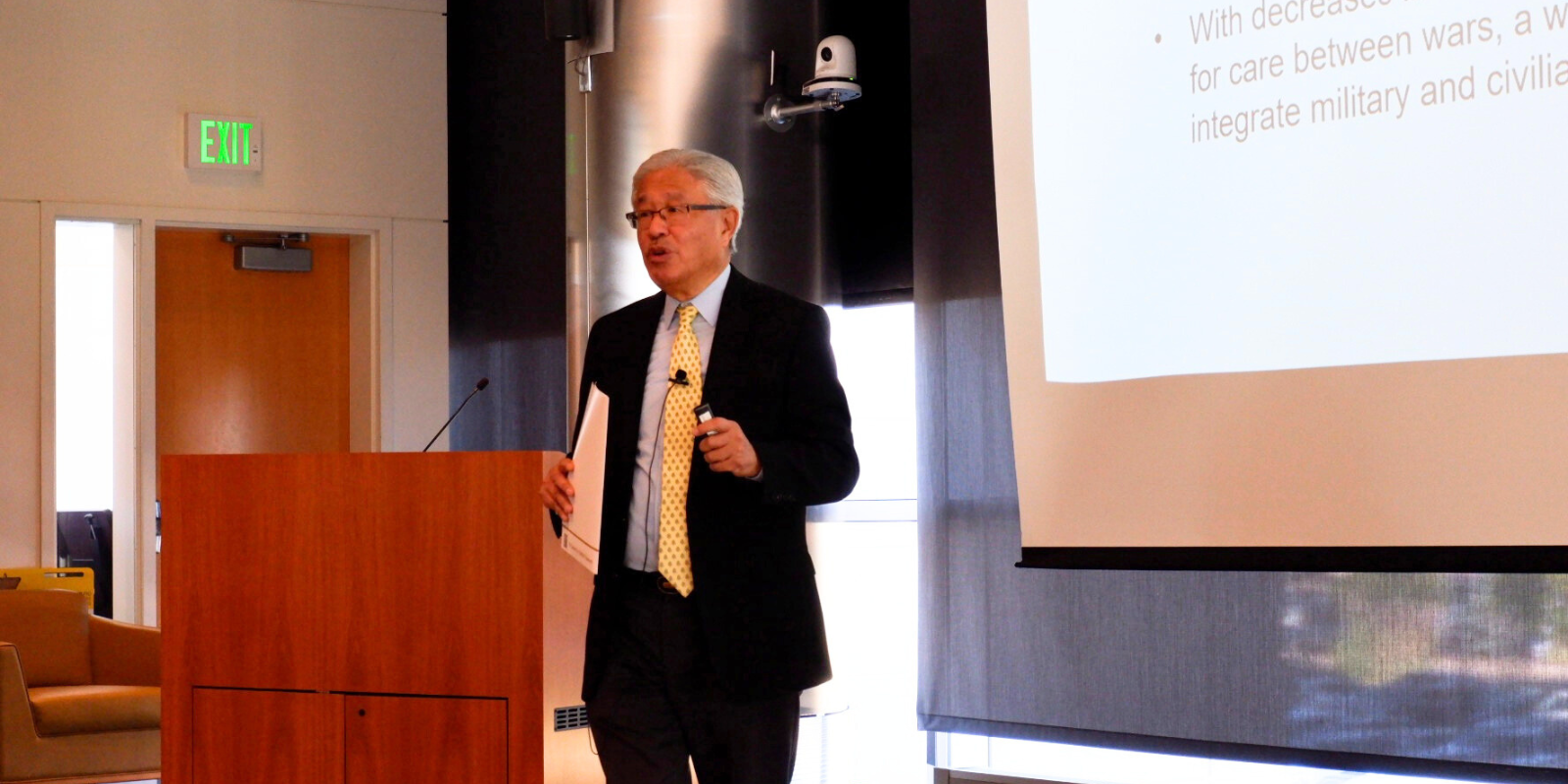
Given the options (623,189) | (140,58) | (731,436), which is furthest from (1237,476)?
(140,58)

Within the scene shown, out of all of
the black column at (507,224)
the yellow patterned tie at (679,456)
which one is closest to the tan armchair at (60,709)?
the black column at (507,224)

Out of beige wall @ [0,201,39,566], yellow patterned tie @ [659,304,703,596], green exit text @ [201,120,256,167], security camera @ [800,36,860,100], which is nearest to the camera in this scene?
yellow patterned tie @ [659,304,703,596]

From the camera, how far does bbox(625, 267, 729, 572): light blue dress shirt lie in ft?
7.20

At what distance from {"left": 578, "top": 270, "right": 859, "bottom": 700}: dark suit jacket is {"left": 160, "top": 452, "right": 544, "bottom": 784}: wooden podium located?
918mm

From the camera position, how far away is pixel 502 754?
3068 millimetres

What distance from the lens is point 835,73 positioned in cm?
436

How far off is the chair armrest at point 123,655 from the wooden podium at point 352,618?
6.25ft

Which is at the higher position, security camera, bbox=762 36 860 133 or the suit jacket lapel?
security camera, bbox=762 36 860 133

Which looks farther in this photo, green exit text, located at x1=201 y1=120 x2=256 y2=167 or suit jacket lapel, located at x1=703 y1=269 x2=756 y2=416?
green exit text, located at x1=201 y1=120 x2=256 y2=167

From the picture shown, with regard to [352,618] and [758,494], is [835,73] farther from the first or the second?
[758,494]

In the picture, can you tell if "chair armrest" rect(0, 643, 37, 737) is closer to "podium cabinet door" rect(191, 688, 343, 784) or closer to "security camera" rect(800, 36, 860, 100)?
"podium cabinet door" rect(191, 688, 343, 784)

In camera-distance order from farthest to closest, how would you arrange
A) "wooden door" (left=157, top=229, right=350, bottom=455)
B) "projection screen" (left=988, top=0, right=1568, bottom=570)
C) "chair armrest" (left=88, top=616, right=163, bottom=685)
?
1. "wooden door" (left=157, top=229, right=350, bottom=455)
2. "chair armrest" (left=88, top=616, right=163, bottom=685)
3. "projection screen" (left=988, top=0, right=1568, bottom=570)

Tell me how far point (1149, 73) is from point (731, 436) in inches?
48.6

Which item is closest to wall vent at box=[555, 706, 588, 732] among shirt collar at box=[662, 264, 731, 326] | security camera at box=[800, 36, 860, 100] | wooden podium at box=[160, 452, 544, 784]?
wooden podium at box=[160, 452, 544, 784]
